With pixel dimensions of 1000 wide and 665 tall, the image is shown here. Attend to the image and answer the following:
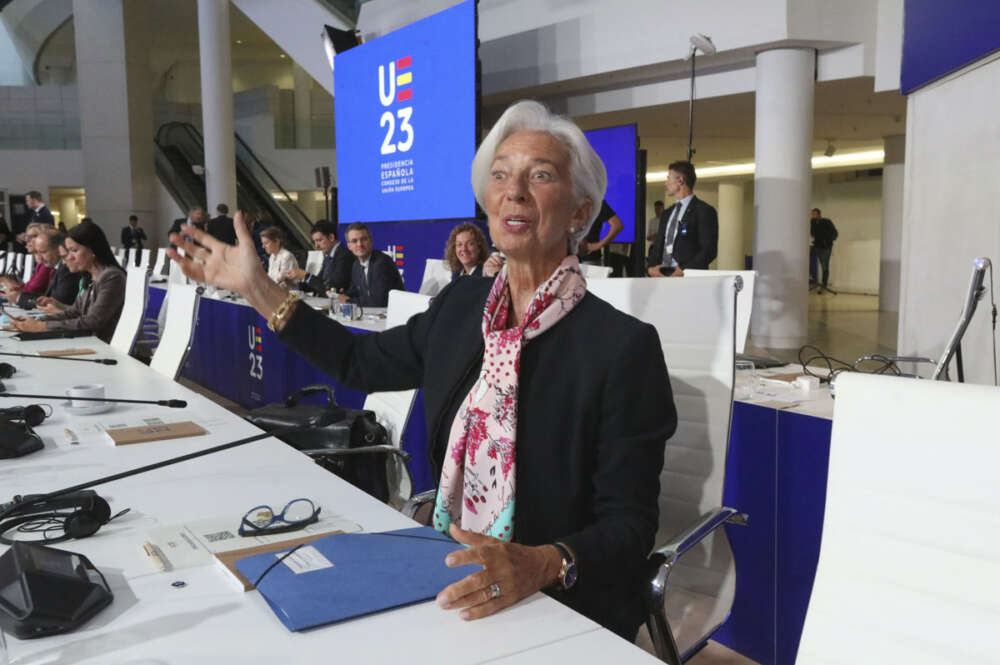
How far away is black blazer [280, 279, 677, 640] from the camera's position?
1.30 metres

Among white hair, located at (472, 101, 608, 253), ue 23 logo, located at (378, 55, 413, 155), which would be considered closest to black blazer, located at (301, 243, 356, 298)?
ue 23 logo, located at (378, 55, 413, 155)

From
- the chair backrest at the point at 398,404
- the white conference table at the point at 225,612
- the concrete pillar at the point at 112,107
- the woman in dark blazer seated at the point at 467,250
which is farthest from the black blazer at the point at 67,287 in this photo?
the concrete pillar at the point at 112,107

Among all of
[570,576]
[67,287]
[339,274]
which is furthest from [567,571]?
[339,274]

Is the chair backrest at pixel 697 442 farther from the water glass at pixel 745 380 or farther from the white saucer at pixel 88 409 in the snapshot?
the white saucer at pixel 88 409

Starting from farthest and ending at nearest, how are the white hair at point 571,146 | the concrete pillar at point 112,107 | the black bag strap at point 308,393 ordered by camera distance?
the concrete pillar at point 112,107
the black bag strap at point 308,393
the white hair at point 571,146

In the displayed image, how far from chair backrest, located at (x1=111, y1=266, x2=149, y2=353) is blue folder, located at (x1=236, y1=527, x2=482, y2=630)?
300cm

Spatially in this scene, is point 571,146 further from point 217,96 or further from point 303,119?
point 303,119

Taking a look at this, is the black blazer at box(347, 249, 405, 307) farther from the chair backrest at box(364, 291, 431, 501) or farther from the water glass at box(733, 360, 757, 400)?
the water glass at box(733, 360, 757, 400)

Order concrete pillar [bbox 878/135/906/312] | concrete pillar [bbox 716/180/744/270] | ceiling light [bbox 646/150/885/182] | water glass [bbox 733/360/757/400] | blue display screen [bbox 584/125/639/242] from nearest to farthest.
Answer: water glass [bbox 733/360/757/400] → blue display screen [bbox 584/125/639/242] → concrete pillar [bbox 878/135/906/312] → ceiling light [bbox 646/150/885/182] → concrete pillar [bbox 716/180/744/270]

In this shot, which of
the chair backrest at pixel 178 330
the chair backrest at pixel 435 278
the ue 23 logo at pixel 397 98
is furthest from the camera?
the ue 23 logo at pixel 397 98

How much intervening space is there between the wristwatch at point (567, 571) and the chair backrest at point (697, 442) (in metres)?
0.53

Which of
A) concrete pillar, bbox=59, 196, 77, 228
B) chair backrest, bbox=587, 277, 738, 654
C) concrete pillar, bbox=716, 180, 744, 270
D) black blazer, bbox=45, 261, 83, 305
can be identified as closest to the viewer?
chair backrest, bbox=587, 277, 738, 654

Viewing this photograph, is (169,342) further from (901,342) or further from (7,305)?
(901,342)

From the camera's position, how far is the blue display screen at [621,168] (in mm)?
7332
